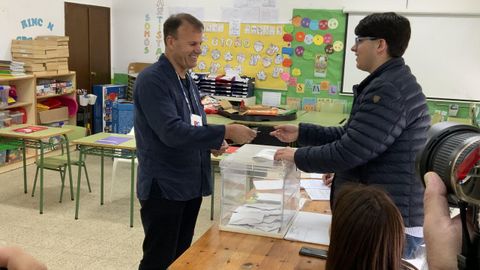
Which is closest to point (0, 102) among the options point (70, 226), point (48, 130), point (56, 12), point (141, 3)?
point (48, 130)

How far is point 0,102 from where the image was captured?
5.37 meters

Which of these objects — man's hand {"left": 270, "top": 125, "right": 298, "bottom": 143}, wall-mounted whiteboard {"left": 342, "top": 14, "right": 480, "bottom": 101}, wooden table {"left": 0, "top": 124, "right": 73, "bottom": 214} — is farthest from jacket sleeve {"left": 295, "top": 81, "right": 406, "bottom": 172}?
wall-mounted whiteboard {"left": 342, "top": 14, "right": 480, "bottom": 101}

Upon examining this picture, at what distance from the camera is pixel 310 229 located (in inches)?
79.5

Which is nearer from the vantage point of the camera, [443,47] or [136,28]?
[443,47]

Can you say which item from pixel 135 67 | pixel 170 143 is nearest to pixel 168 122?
pixel 170 143

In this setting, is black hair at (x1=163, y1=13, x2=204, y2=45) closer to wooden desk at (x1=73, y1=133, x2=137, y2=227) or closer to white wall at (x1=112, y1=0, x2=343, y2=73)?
wooden desk at (x1=73, y1=133, x2=137, y2=227)

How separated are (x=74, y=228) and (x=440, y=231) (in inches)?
139

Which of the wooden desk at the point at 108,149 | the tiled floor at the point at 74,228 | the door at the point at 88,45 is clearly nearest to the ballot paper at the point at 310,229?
the tiled floor at the point at 74,228

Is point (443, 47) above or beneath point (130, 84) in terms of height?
above

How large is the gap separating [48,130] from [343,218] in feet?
13.1

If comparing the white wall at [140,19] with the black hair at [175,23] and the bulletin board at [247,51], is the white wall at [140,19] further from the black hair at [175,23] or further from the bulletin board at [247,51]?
the black hair at [175,23]

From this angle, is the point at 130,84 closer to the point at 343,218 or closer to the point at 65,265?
the point at 65,265

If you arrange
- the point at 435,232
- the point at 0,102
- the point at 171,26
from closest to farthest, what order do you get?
the point at 435,232, the point at 171,26, the point at 0,102

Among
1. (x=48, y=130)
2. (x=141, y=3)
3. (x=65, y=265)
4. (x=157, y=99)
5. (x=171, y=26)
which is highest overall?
(x=141, y=3)
